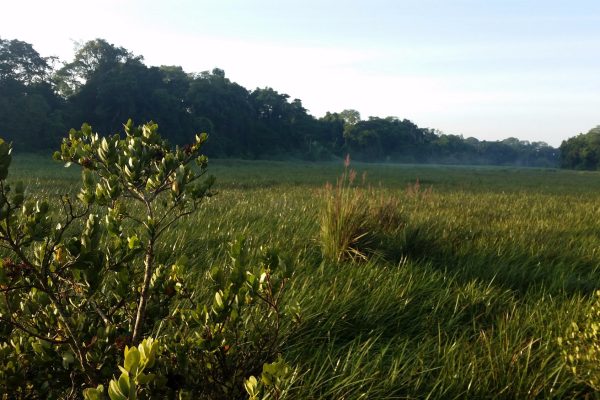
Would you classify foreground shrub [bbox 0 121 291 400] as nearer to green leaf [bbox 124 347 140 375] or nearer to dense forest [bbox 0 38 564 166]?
green leaf [bbox 124 347 140 375]

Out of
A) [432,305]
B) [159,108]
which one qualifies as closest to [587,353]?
[432,305]

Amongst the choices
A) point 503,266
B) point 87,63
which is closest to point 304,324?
point 503,266

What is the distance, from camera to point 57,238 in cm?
140

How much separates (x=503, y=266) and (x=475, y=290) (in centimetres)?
84

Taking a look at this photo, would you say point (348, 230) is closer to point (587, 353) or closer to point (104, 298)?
point (587, 353)

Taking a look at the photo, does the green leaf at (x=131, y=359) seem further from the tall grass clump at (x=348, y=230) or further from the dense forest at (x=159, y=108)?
the dense forest at (x=159, y=108)

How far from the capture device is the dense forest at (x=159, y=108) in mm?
40969

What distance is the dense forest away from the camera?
134 ft

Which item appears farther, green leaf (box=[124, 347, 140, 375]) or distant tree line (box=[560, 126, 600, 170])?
distant tree line (box=[560, 126, 600, 170])

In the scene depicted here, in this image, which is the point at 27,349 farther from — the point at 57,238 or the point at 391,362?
the point at 391,362

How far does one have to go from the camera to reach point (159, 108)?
5103cm

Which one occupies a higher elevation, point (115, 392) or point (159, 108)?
point (159, 108)

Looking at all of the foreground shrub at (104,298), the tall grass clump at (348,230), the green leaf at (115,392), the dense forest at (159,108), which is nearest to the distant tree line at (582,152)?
the dense forest at (159,108)

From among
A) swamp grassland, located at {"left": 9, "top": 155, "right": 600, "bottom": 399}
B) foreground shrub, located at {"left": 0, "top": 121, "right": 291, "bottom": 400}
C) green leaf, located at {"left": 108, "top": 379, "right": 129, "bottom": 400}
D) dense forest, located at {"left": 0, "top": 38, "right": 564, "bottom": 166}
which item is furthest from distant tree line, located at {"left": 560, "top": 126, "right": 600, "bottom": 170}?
green leaf, located at {"left": 108, "top": 379, "right": 129, "bottom": 400}
